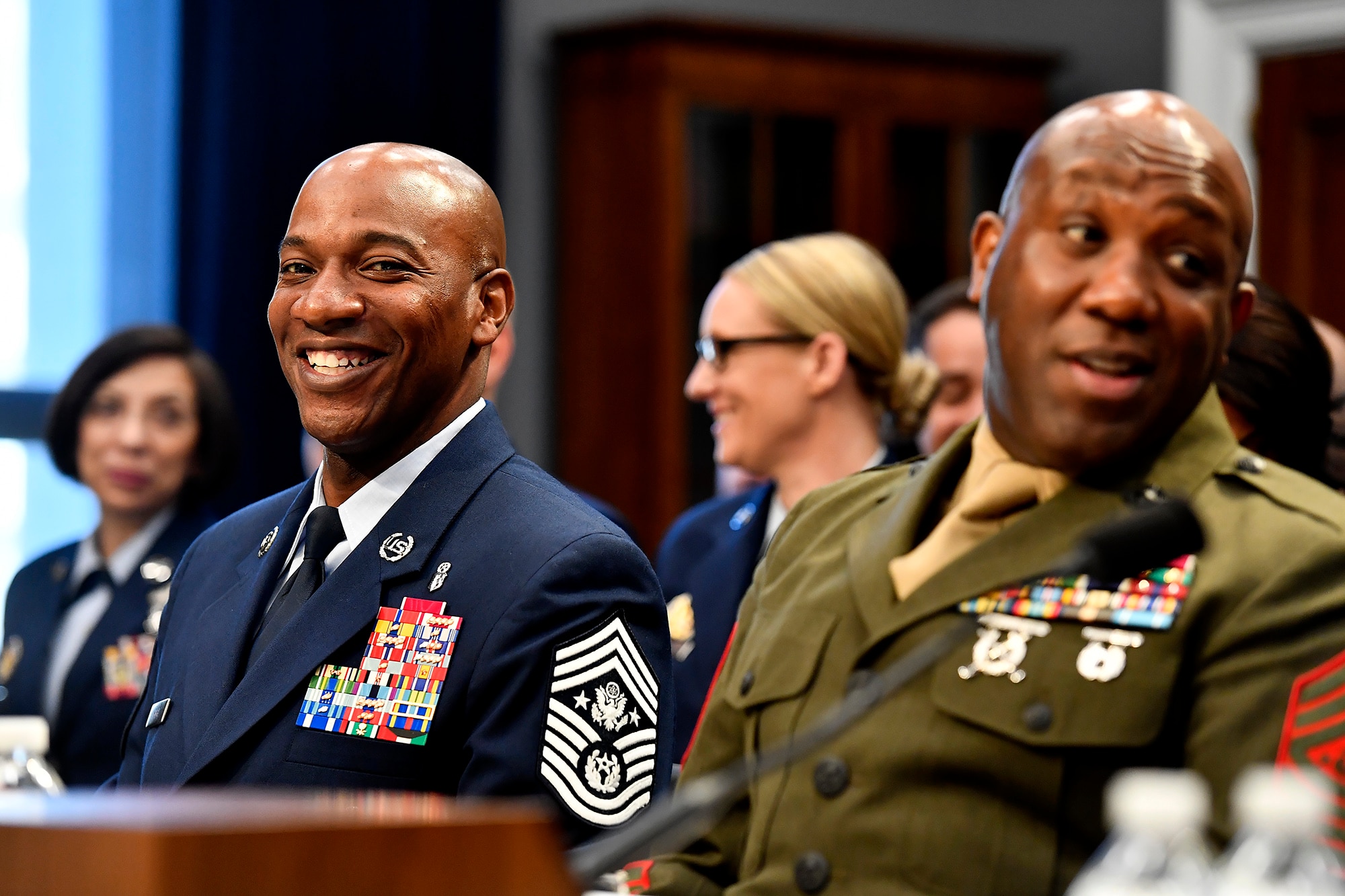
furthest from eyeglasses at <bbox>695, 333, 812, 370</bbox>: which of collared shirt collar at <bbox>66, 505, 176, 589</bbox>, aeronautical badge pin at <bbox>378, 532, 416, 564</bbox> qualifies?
aeronautical badge pin at <bbox>378, 532, 416, 564</bbox>

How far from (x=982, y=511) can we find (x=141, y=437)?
229cm

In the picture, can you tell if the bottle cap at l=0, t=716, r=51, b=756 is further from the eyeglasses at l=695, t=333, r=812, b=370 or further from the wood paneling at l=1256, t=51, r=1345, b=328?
the wood paneling at l=1256, t=51, r=1345, b=328

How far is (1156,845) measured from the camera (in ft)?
2.68

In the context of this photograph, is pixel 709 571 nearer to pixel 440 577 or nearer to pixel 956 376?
pixel 956 376

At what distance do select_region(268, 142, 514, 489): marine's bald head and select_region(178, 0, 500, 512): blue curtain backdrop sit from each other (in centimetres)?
284

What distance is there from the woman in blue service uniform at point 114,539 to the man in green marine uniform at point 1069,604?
183cm

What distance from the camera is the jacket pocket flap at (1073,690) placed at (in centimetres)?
121

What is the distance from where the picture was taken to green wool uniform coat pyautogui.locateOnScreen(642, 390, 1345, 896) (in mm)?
1188

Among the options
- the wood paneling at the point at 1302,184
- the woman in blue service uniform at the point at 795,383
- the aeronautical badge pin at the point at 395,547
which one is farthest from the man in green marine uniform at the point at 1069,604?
the wood paneling at the point at 1302,184

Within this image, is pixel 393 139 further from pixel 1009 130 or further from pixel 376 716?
pixel 376 716

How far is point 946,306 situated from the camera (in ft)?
11.3

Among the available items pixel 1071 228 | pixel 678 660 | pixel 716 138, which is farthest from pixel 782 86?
pixel 1071 228

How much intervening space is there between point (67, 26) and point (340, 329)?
3091 millimetres

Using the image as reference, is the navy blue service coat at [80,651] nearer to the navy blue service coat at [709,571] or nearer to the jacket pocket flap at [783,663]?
the navy blue service coat at [709,571]
